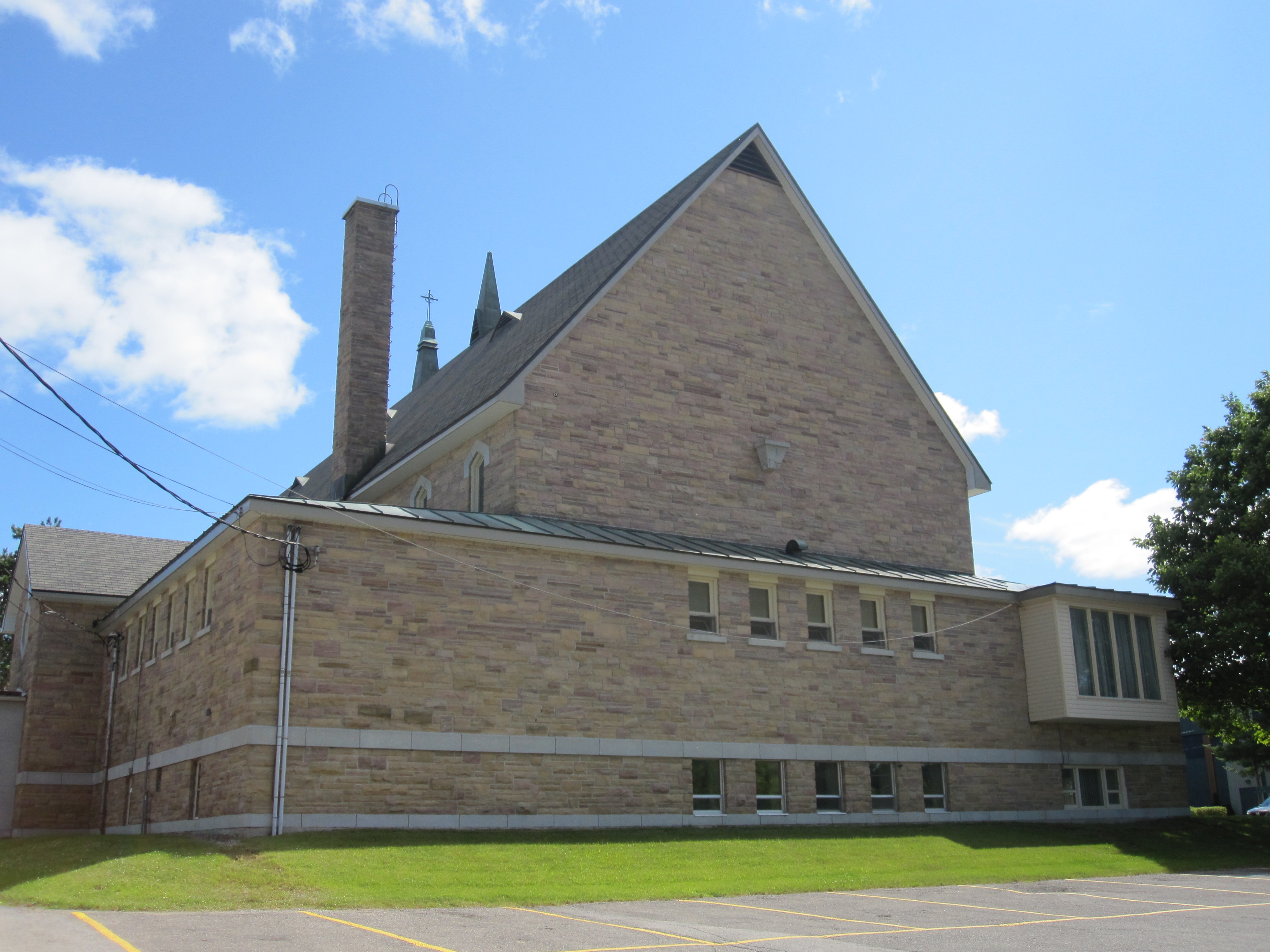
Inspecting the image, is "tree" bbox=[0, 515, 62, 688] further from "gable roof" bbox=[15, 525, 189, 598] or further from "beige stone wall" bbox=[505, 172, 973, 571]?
"beige stone wall" bbox=[505, 172, 973, 571]

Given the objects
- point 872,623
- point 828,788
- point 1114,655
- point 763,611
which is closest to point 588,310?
point 763,611

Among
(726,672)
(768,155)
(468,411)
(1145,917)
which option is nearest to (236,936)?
(1145,917)

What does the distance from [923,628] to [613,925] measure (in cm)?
1527

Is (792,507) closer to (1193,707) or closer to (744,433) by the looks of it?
(744,433)

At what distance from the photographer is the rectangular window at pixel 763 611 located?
23.0 m

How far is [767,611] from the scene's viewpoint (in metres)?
23.3

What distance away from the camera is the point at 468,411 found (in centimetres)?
2369

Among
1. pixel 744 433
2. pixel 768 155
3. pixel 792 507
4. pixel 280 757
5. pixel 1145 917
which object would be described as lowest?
pixel 1145 917

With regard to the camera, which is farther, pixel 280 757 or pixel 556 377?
pixel 556 377

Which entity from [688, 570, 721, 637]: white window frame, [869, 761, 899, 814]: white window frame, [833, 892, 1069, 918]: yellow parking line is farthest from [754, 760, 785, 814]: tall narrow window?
[833, 892, 1069, 918]: yellow parking line

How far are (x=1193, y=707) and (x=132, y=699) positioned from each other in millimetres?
26160

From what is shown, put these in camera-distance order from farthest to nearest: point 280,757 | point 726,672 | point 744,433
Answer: point 744,433 → point 726,672 → point 280,757

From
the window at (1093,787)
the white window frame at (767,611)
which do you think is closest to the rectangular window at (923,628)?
the white window frame at (767,611)

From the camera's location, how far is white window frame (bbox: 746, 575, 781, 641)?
901 inches
